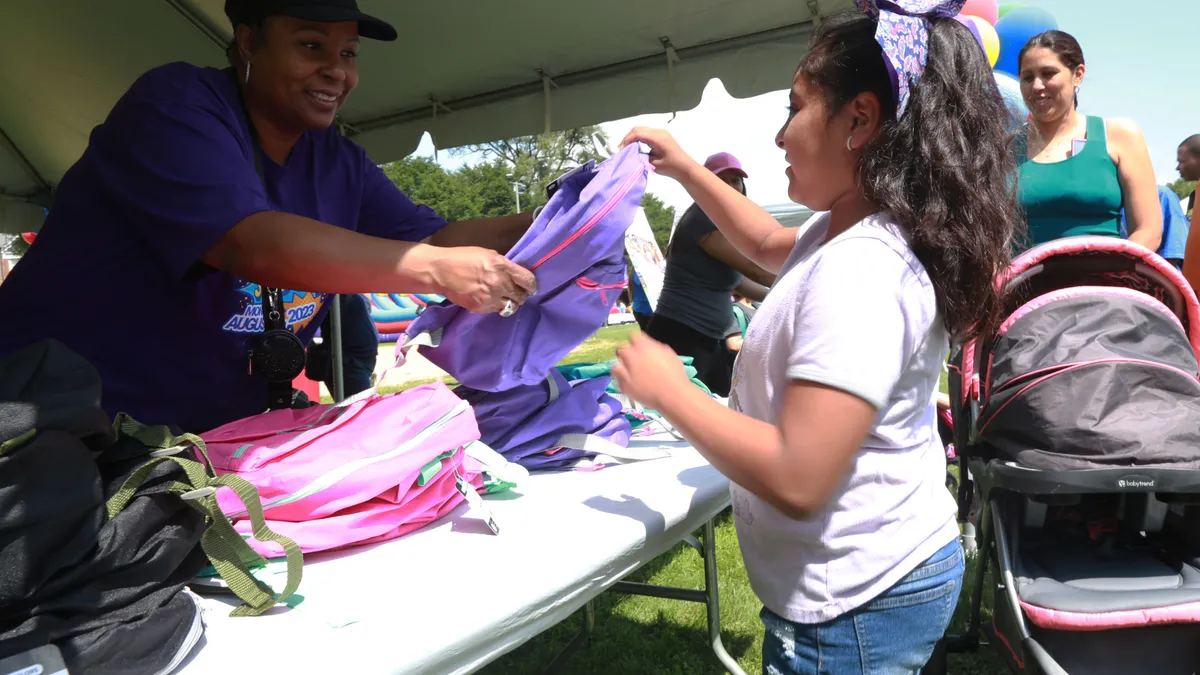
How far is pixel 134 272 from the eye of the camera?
1.40 m

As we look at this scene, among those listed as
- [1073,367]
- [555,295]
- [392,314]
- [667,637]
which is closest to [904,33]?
[555,295]

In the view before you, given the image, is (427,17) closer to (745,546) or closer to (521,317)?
(521,317)

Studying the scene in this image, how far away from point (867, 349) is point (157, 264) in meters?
1.25

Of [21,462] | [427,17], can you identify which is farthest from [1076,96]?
[21,462]

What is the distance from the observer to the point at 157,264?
1.41m

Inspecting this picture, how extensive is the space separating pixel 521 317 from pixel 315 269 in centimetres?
44

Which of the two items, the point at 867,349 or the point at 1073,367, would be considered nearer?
the point at 867,349

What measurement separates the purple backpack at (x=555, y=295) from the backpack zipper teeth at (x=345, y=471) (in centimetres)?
29

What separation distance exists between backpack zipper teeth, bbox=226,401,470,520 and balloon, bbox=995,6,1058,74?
406 cm

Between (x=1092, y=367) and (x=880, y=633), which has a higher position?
(x=1092, y=367)

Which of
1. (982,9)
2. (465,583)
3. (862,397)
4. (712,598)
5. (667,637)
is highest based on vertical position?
(982,9)

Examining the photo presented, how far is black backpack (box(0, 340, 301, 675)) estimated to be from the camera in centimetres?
73

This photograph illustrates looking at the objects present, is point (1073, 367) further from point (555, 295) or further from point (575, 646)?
point (575, 646)

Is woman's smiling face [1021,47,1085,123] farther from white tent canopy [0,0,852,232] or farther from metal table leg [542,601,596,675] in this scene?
metal table leg [542,601,596,675]
